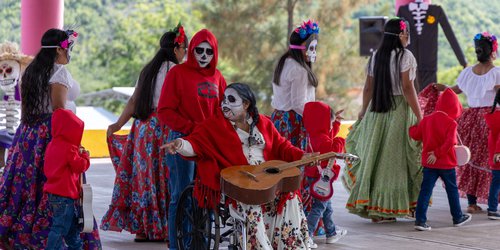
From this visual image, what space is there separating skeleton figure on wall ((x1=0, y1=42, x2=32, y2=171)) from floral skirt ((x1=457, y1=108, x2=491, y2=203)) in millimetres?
4186

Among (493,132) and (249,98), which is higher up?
(249,98)

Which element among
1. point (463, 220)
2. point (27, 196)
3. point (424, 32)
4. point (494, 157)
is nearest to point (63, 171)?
point (27, 196)

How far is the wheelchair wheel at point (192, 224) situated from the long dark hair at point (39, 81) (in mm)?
1133

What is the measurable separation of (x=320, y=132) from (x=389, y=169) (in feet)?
5.72

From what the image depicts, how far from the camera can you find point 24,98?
7.29 metres

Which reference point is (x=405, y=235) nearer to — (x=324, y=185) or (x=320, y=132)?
(x=324, y=185)

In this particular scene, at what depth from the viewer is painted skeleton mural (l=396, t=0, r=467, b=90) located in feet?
57.1

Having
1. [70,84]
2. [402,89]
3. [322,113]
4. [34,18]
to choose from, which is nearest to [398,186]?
[402,89]

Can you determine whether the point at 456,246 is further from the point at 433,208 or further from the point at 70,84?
the point at 70,84

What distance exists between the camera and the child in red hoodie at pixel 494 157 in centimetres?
973

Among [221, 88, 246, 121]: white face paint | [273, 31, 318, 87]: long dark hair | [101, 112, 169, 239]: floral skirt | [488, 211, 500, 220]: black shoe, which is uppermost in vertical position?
[273, 31, 318, 87]: long dark hair

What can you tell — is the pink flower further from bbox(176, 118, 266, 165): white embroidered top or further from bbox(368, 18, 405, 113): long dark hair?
bbox(368, 18, 405, 113): long dark hair

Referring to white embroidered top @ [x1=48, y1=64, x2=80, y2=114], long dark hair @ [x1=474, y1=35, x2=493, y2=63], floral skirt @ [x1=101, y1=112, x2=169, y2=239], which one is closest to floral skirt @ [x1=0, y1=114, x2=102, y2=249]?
white embroidered top @ [x1=48, y1=64, x2=80, y2=114]

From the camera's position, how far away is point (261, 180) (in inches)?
254
